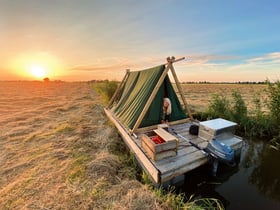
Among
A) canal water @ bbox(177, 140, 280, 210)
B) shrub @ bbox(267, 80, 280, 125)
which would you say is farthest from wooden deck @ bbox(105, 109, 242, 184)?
shrub @ bbox(267, 80, 280, 125)

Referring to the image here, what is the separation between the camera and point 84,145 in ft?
11.6

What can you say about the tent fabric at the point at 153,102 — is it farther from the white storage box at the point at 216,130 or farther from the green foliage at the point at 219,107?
the green foliage at the point at 219,107

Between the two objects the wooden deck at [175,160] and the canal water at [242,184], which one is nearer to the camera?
the wooden deck at [175,160]

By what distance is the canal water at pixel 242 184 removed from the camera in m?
2.35

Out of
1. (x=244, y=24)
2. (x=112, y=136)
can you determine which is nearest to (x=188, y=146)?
(x=112, y=136)

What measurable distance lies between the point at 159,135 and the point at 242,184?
1915mm

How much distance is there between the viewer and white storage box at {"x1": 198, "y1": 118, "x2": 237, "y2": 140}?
2.91m

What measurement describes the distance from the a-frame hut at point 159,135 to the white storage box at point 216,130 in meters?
0.14

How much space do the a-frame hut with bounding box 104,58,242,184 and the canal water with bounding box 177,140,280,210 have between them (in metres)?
0.48

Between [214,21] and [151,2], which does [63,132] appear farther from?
[214,21]

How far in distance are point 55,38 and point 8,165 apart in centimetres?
588

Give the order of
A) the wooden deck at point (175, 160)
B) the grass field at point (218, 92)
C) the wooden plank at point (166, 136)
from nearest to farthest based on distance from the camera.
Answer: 1. the wooden deck at point (175, 160)
2. the wooden plank at point (166, 136)
3. the grass field at point (218, 92)

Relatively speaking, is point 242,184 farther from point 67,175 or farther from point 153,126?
point 67,175

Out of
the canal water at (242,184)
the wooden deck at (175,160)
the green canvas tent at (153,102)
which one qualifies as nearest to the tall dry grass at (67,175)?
the wooden deck at (175,160)
